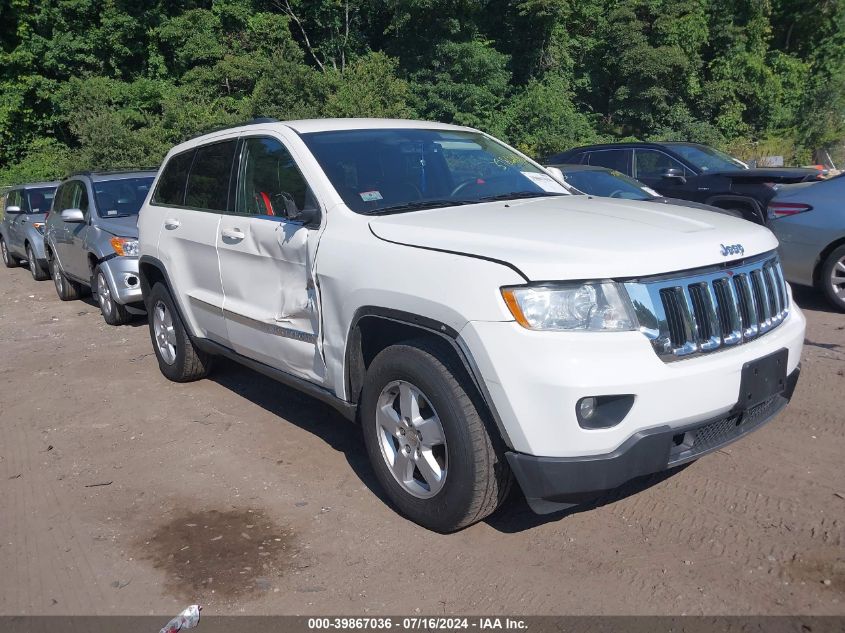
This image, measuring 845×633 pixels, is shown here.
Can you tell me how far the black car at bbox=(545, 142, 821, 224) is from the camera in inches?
387

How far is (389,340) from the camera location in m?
3.76

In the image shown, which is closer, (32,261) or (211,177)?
(211,177)

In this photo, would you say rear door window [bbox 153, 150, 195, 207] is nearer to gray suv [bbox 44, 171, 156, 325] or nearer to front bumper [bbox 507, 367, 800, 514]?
gray suv [bbox 44, 171, 156, 325]

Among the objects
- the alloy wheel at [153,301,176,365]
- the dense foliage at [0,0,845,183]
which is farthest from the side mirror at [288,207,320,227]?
the dense foliage at [0,0,845,183]

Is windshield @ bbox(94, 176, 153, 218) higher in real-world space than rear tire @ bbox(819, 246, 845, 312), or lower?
higher

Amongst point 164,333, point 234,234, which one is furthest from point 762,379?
point 164,333

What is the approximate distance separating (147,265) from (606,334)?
432 cm

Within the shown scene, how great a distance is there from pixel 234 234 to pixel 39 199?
10.7m

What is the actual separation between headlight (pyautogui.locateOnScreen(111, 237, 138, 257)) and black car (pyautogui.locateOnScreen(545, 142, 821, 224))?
22.9ft

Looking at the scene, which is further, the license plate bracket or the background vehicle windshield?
the background vehicle windshield

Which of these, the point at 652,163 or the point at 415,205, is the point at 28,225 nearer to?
the point at 652,163

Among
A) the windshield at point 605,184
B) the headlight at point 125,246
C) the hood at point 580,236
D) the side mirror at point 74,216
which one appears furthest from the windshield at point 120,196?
the hood at point 580,236

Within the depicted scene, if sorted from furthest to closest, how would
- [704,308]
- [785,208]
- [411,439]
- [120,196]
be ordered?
[120,196], [785,208], [411,439], [704,308]

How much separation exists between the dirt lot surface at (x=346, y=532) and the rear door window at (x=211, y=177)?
58.9 inches
